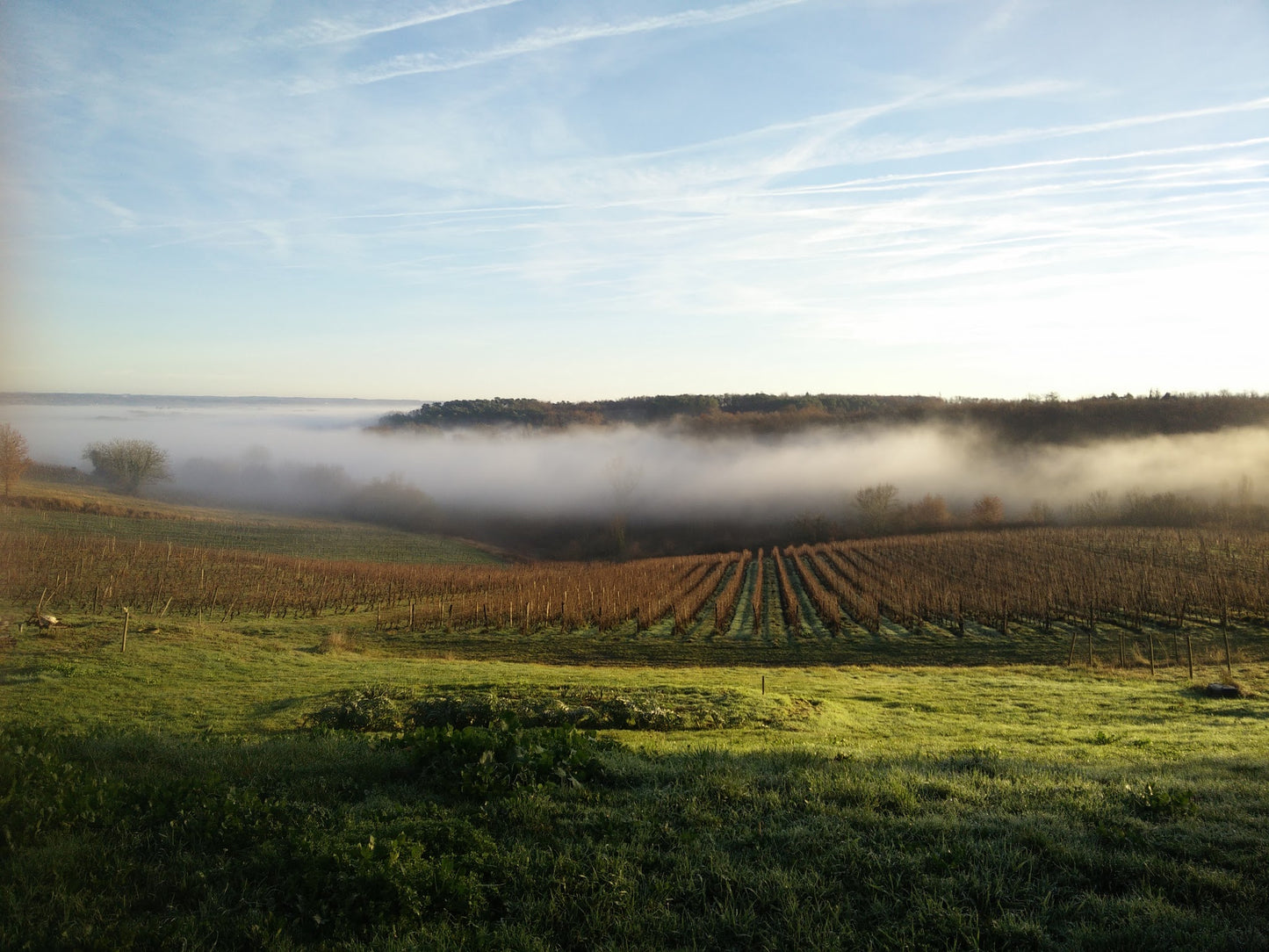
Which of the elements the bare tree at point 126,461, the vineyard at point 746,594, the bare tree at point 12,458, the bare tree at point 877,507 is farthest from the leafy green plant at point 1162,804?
the bare tree at point 126,461

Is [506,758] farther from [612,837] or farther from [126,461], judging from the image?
[126,461]

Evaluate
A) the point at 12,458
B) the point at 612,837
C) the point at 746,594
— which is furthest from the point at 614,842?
the point at 12,458

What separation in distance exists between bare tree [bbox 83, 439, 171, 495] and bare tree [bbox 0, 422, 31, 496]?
24.4 metres

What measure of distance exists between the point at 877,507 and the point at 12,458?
255 ft

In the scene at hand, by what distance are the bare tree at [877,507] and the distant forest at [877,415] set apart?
35100mm

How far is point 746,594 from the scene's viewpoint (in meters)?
43.1

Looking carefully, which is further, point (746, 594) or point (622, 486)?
point (622, 486)

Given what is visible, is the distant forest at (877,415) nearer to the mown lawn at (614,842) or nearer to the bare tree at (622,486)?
the bare tree at (622,486)

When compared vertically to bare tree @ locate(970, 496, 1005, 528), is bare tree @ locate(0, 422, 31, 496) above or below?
above

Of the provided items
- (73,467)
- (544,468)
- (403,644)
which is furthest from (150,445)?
(403,644)

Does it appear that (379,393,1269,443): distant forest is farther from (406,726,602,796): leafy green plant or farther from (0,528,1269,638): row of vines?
(406,726,602,796): leafy green plant

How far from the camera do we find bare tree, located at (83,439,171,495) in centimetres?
8231

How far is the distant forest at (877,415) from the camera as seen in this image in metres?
101

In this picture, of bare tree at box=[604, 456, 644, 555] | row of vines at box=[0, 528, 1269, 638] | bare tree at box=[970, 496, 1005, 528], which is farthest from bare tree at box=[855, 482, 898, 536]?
bare tree at box=[604, 456, 644, 555]
